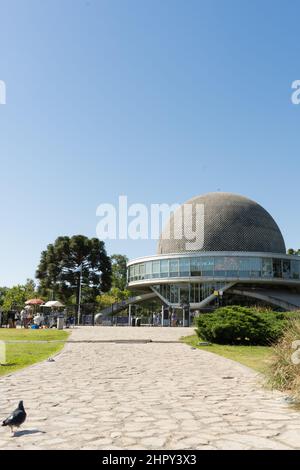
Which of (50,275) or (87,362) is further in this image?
(50,275)

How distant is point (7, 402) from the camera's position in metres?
→ 4.66

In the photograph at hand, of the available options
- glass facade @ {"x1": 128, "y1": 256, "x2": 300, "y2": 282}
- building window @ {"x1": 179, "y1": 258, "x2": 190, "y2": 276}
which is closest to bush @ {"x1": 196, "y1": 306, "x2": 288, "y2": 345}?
glass facade @ {"x1": 128, "y1": 256, "x2": 300, "y2": 282}

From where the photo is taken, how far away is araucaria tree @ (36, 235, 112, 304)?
43.0 meters

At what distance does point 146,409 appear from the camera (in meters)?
4.33

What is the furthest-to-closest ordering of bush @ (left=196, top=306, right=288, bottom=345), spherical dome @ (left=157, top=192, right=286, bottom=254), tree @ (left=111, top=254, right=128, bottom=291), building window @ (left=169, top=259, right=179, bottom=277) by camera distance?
tree @ (left=111, top=254, right=128, bottom=291)
spherical dome @ (left=157, top=192, right=286, bottom=254)
building window @ (left=169, top=259, right=179, bottom=277)
bush @ (left=196, top=306, right=288, bottom=345)

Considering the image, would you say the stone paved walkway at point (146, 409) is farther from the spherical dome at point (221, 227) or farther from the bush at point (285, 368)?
the spherical dome at point (221, 227)

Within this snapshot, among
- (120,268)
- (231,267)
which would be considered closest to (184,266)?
(231,267)

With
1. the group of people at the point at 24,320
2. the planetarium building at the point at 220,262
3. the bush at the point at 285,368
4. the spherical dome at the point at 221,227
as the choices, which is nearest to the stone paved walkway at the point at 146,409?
the bush at the point at 285,368

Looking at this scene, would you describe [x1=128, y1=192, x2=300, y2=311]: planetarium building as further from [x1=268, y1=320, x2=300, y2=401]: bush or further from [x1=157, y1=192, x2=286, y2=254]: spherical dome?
[x1=268, y1=320, x2=300, y2=401]: bush

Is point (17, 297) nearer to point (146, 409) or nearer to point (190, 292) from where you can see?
point (190, 292)

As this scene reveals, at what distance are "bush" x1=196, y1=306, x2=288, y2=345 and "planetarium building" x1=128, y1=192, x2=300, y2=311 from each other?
2441 centimetres
